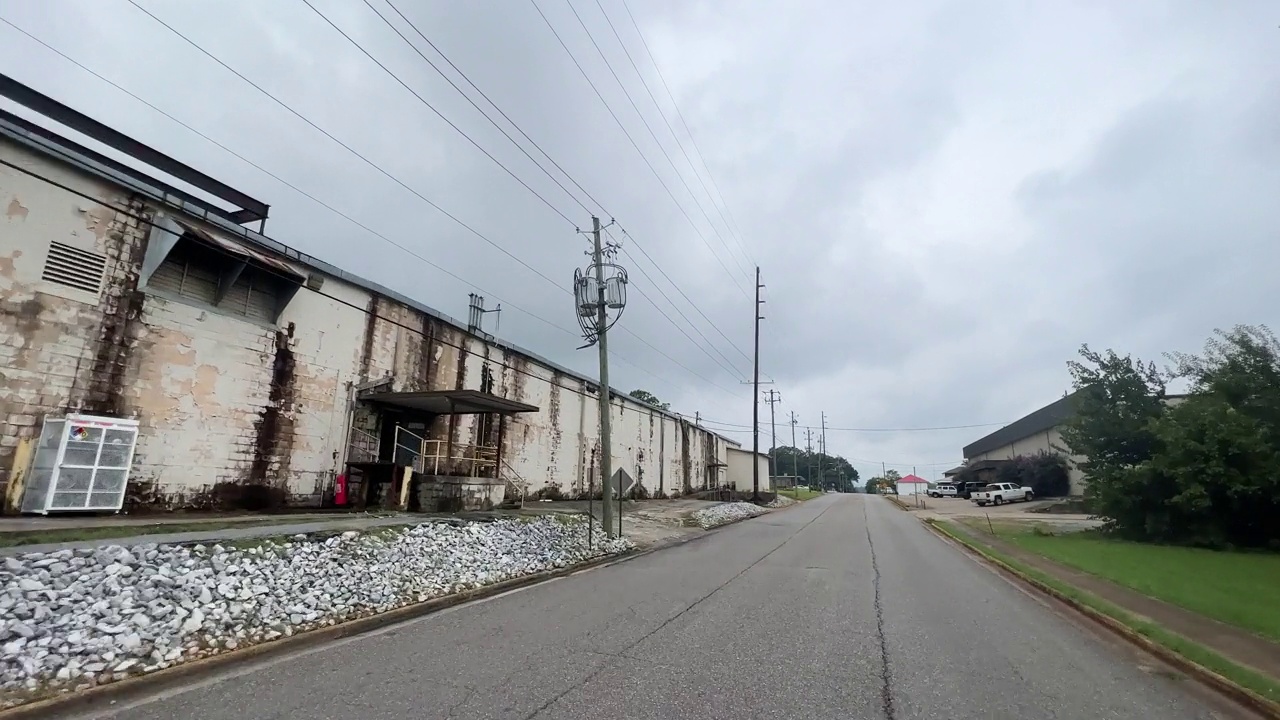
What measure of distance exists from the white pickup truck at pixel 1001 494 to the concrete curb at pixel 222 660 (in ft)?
148

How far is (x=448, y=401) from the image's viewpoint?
63.7 feet

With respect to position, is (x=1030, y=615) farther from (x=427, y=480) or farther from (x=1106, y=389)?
(x=1106, y=389)

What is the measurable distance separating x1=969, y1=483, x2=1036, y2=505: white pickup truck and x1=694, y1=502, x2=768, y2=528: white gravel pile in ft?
64.6

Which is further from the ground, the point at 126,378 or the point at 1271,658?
the point at 126,378

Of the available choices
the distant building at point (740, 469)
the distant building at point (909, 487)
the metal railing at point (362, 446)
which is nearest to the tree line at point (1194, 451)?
the metal railing at point (362, 446)

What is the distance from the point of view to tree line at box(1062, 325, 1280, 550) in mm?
18562

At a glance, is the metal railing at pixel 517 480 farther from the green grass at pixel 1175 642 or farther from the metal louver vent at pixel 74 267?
the green grass at pixel 1175 642

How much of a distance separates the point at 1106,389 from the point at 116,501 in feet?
99.5

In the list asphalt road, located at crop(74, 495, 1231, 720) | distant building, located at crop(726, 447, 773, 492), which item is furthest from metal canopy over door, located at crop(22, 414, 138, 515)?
distant building, located at crop(726, 447, 773, 492)

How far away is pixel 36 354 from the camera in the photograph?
12211mm

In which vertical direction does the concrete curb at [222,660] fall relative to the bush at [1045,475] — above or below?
below

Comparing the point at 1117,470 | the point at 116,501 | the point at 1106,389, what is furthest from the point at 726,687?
the point at 1106,389

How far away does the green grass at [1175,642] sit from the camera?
20.2 feet

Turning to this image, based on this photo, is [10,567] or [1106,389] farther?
[1106,389]
